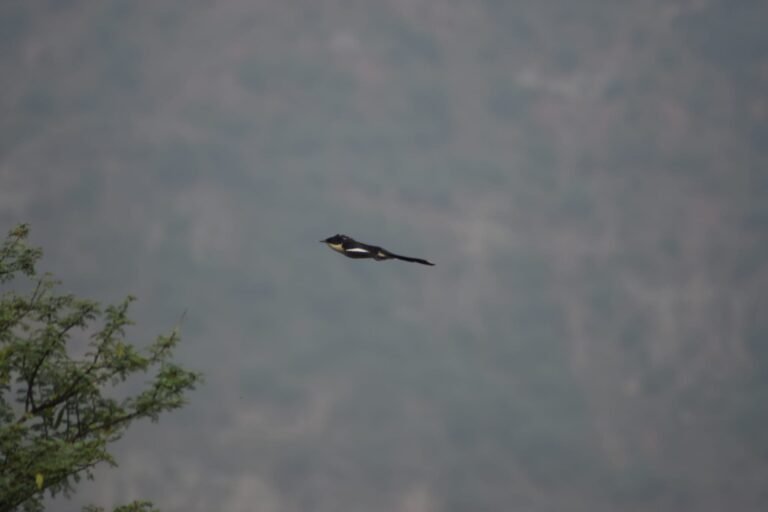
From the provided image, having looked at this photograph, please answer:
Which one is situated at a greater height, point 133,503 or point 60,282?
point 60,282

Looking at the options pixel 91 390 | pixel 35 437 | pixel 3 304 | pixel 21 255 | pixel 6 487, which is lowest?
pixel 6 487

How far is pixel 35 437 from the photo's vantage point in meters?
15.3

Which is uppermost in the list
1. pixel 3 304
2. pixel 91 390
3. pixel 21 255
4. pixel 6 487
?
pixel 21 255

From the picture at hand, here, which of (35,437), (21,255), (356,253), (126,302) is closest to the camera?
(356,253)

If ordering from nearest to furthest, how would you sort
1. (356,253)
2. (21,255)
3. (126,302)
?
(356,253), (126,302), (21,255)

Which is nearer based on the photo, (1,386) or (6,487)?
(6,487)

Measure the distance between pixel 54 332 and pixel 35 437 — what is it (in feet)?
5.93

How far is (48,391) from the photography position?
1611 centimetres

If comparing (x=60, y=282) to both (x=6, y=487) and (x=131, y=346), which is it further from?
(x=6, y=487)

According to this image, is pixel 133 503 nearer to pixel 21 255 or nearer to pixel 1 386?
pixel 1 386

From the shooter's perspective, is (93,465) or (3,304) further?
(3,304)

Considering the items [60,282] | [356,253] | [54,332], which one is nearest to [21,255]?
[60,282]

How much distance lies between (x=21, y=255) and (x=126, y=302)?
2.76 metres

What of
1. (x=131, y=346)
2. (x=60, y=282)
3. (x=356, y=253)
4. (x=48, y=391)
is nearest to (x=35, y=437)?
(x=48, y=391)
